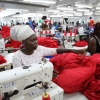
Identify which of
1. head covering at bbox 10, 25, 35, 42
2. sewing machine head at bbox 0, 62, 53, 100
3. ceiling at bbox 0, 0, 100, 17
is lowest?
sewing machine head at bbox 0, 62, 53, 100

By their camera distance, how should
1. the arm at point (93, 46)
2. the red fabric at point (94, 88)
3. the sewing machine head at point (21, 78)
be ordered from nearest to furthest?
the sewing machine head at point (21, 78) < the red fabric at point (94, 88) < the arm at point (93, 46)

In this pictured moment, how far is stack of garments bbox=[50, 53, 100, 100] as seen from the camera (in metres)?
1.12

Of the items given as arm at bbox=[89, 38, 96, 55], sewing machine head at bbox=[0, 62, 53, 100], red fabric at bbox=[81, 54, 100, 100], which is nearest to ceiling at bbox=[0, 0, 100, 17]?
arm at bbox=[89, 38, 96, 55]

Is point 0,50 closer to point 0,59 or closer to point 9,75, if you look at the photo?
point 0,59

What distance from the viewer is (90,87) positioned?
1.13 m

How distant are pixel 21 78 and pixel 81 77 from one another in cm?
49

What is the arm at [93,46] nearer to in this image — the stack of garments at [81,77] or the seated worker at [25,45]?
the stack of garments at [81,77]

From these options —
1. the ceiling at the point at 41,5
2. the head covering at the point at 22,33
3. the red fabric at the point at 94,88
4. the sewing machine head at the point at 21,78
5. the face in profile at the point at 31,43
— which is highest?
the ceiling at the point at 41,5

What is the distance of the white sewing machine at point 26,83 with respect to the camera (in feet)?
2.94

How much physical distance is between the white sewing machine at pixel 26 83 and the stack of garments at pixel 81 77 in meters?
0.09

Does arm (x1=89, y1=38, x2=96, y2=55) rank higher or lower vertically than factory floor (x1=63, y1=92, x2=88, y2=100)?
higher

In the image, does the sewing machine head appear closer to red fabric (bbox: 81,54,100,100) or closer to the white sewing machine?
the white sewing machine

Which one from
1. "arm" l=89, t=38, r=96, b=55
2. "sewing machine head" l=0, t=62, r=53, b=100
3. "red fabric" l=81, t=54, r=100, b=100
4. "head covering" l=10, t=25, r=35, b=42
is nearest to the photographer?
"sewing machine head" l=0, t=62, r=53, b=100

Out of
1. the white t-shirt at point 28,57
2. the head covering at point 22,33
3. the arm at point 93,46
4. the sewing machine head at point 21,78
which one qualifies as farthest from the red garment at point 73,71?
the arm at point 93,46
